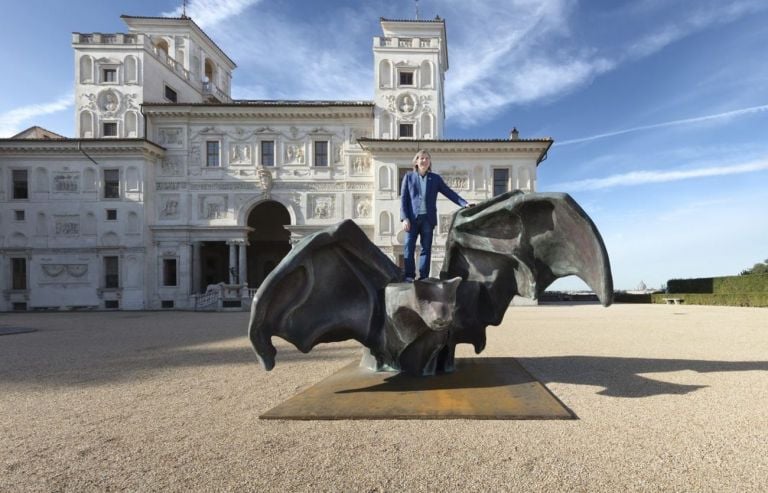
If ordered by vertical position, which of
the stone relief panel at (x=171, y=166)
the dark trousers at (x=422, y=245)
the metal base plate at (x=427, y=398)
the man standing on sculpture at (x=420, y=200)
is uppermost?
the stone relief panel at (x=171, y=166)

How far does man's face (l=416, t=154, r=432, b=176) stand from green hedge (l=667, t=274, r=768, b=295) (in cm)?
2655

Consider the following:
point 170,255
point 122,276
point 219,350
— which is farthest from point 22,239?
point 219,350

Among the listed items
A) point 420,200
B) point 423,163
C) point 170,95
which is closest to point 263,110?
point 170,95

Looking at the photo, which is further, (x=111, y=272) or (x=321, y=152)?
(x=321, y=152)

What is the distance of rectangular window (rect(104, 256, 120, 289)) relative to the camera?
2802 centimetres

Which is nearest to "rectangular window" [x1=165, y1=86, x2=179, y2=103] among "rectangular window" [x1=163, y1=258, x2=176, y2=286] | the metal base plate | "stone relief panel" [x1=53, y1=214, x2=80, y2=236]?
"stone relief panel" [x1=53, y1=214, x2=80, y2=236]

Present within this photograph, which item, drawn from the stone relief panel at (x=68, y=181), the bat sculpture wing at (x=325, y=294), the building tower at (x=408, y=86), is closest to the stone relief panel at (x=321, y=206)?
the building tower at (x=408, y=86)

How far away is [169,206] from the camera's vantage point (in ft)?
94.3

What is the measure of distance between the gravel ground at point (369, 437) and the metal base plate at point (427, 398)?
0.59 ft

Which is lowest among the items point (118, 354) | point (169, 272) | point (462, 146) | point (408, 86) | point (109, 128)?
point (118, 354)

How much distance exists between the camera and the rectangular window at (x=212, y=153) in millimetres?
29234

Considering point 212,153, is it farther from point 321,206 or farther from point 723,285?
point 723,285

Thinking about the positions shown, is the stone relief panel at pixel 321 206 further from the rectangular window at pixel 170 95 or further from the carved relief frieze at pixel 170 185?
the rectangular window at pixel 170 95

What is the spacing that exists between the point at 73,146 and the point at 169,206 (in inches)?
278
